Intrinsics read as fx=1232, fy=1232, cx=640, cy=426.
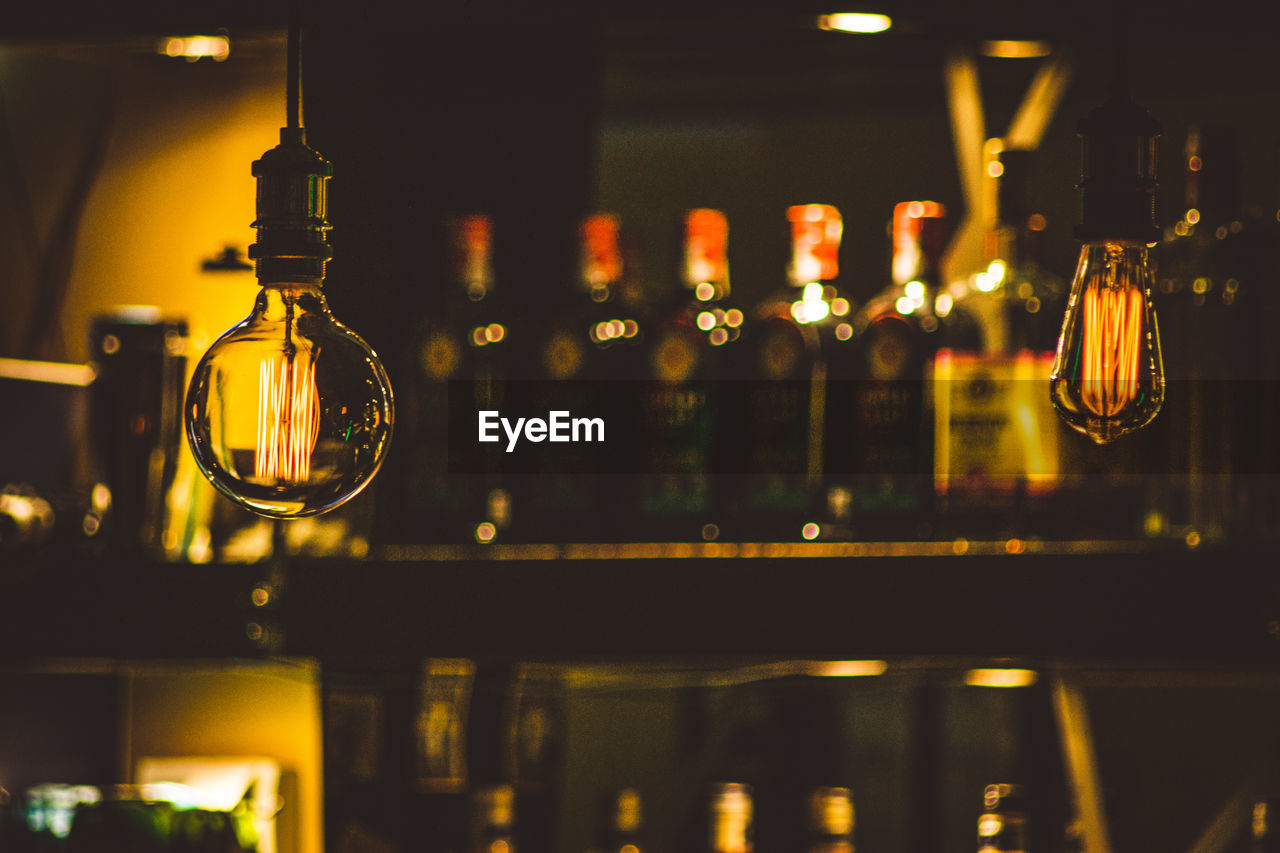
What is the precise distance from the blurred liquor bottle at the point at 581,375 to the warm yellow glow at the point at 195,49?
0.37m

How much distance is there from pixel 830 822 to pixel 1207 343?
0.56 m

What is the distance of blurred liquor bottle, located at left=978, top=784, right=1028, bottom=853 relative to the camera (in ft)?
3.71

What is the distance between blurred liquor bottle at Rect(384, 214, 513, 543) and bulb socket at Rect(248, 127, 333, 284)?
1.79 ft

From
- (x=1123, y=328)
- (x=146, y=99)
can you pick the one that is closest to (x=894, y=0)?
(x=1123, y=328)

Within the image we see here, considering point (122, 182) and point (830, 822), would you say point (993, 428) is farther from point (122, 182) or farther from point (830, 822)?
point (122, 182)

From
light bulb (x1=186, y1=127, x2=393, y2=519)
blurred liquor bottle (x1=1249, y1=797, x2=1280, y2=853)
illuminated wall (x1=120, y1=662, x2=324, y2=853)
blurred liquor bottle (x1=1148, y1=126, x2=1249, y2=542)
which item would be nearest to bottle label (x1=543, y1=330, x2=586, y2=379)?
illuminated wall (x1=120, y1=662, x2=324, y2=853)

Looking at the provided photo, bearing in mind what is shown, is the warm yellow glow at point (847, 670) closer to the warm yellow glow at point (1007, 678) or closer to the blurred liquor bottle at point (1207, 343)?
the warm yellow glow at point (1007, 678)

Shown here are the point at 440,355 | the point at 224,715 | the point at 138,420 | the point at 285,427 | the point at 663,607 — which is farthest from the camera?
the point at 224,715

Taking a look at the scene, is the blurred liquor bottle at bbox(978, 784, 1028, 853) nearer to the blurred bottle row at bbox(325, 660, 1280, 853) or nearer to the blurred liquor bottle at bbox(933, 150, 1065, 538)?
the blurred bottle row at bbox(325, 660, 1280, 853)

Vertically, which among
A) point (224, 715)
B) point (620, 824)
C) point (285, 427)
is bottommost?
point (620, 824)

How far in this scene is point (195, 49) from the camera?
1.15 m

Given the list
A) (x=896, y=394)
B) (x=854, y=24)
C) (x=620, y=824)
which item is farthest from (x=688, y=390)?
(x=620, y=824)

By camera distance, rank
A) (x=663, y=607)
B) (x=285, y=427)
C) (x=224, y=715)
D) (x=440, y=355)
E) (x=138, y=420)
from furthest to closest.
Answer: (x=224, y=715), (x=440, y=355), (x=138, y=420), (x=663, y=607), (x=285, y=427)

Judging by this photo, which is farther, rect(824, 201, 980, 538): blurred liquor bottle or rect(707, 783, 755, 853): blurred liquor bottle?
rect(707, 783, 755, 853): blurred liquor bottle
